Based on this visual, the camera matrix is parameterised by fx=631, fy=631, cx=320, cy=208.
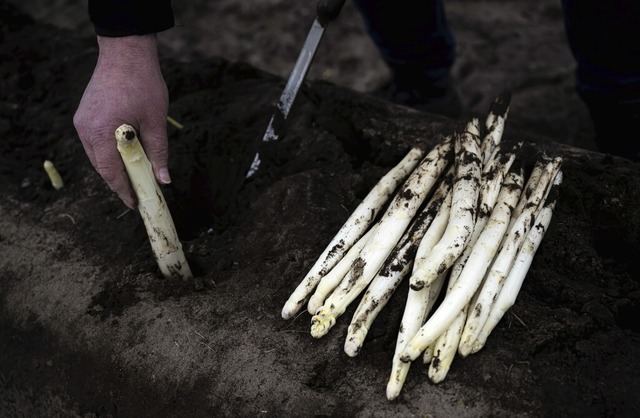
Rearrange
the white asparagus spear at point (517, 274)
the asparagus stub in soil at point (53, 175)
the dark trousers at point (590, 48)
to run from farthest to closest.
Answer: the asparagus stub in soil at point (53, 175)
the dark trousers at point (590, 48)
the white asparagus spear at point (517, 274)

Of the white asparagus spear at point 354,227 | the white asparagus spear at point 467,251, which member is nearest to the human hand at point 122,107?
the white asparagus spear at point 354,227

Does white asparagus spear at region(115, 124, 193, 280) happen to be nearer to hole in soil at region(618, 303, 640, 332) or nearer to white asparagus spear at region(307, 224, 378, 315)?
white asparagus spear at region(307, 224, 378, 315)

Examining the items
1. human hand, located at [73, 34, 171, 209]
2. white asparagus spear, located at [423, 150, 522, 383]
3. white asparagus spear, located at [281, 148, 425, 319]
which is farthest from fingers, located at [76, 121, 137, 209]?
white asparagus spear, located at [423, 150, 522, 383]

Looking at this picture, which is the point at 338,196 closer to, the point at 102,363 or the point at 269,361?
the point at 269,361

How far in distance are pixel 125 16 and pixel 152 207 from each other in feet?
2.09

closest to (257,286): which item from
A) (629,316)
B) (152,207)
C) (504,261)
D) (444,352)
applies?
(152,207)

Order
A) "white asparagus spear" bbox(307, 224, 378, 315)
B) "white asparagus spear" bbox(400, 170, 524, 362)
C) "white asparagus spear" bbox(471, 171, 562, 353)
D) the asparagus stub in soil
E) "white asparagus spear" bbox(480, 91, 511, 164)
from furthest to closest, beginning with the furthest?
1. the asparagus stub in soil
2. "white asparagus spear" bbox(480, 91, 511, 164)
3. "white asparagus spear" bbox(307, 224, 378, 315)
4. "white asparagus spear" bbox(471, 171, 562, 353)
5. "white asparagus spear" bbox(400, 170, 524, 362)

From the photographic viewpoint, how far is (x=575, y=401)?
168 cm

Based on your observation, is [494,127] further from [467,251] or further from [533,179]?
[467,251]

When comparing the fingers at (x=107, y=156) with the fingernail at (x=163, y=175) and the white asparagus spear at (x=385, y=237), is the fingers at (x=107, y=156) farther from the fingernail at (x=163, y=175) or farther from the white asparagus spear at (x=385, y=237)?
the white asparagus spear at (x=385, y=237)

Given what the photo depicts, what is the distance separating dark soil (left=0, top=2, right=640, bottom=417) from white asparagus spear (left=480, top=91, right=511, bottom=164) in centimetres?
16

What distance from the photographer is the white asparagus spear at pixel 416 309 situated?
5.67 feet

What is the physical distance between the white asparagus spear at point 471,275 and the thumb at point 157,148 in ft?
3.19

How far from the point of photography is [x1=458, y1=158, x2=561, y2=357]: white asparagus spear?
175 centimetres
